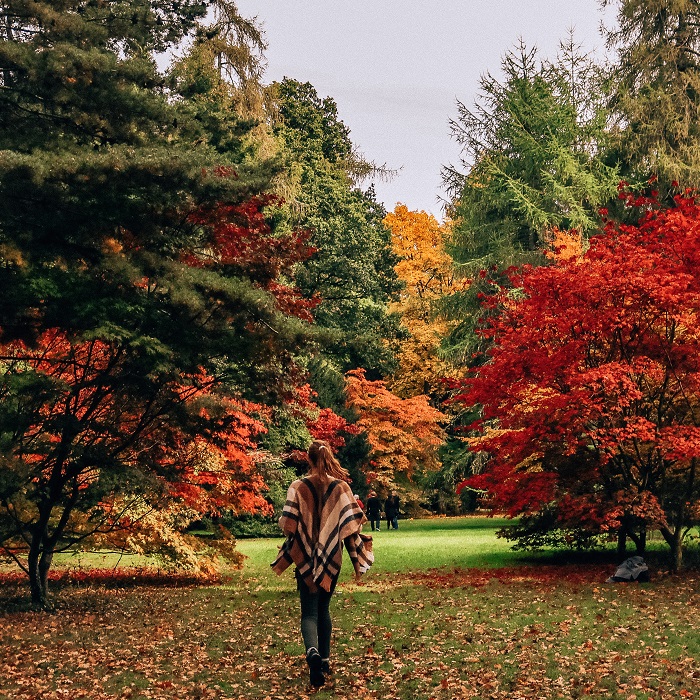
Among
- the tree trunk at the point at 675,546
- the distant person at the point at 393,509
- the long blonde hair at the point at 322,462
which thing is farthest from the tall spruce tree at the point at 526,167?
the long blonde hair at the point at 322,462

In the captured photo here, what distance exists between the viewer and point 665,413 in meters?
15.3

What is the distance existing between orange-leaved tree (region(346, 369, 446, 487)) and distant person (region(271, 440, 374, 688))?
29.9 metres

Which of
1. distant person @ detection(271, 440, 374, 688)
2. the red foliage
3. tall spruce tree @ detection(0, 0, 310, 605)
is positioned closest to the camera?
distant person @ detection(271, 440, 374, 688)

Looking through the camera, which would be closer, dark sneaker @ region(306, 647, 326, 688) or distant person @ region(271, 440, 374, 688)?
dark sneaker @ region(306, 647, 326, 688)

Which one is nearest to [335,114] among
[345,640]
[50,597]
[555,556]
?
[555,556]

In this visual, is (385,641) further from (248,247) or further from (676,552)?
(676,552)

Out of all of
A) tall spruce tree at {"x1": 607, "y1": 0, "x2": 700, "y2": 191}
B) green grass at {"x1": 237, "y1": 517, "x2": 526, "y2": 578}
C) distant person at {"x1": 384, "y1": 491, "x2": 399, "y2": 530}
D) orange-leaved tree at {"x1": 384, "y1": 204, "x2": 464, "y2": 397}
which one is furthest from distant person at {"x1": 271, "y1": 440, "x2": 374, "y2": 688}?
orange-leaved tree at {"x1": 384, "y1": 204, "x2": 464, "y2": 397}

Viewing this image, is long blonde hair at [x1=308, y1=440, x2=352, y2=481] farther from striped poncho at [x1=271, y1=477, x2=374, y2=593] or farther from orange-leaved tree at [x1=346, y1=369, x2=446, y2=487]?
orange-leaved tree at [x1=346, y1=369, x2=446, y2=487]

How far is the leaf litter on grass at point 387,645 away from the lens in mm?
7316

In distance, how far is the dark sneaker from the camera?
7094 millimetres

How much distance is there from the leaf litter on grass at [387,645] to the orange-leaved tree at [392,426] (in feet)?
77.5

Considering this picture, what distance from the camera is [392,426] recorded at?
38750mm

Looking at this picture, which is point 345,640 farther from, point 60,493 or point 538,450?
point 538,450

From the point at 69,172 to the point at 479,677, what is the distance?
7.03 metres
